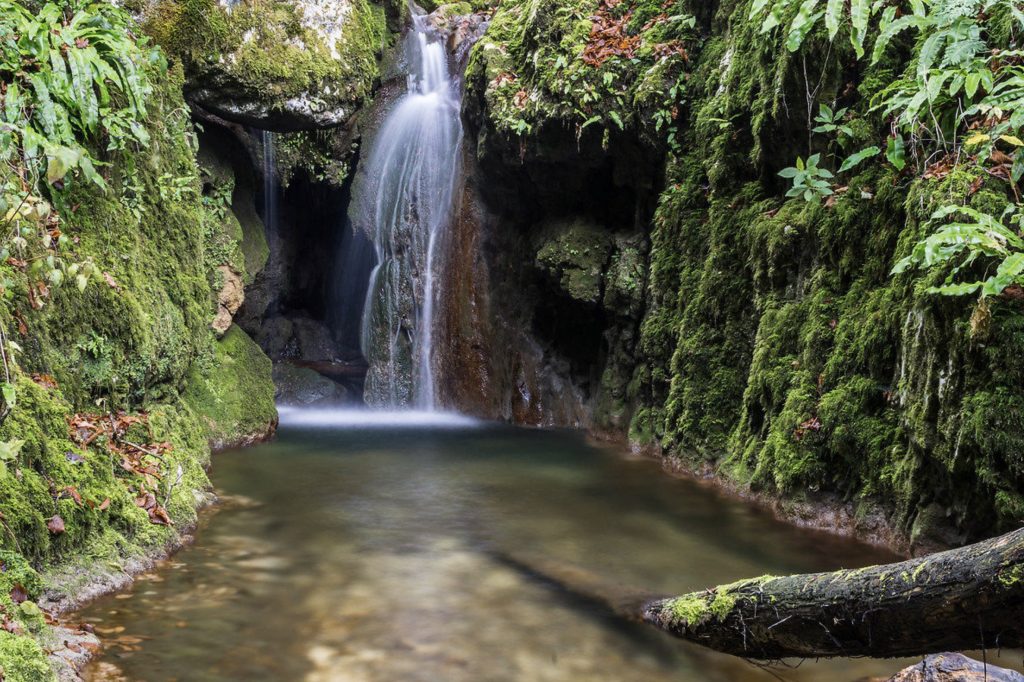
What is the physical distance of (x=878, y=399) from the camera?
542 cm

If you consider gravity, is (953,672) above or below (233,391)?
below

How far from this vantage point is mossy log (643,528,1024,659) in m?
2.24

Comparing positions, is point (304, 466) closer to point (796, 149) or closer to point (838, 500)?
point (838, 500)

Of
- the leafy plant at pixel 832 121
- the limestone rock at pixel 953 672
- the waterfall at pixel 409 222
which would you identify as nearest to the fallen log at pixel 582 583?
the limestone rock at pixel 953 672

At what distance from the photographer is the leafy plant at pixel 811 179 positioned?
6090mm

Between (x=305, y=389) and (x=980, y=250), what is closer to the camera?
(x=980, y=250)

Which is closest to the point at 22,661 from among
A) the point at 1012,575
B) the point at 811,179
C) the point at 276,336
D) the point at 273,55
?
the point at 1012,575

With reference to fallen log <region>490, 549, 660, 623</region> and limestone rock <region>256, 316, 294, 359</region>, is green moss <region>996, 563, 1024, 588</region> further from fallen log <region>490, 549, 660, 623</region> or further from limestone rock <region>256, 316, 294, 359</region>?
limestone rock <region>256, 316, 294, 359</region>

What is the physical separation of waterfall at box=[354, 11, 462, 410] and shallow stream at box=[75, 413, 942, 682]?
4982 millimetres

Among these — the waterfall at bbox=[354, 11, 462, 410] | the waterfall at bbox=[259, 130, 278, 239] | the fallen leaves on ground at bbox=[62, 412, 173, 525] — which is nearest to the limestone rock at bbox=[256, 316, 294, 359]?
the waterfall at bbox=[259, 130, 278, 239]

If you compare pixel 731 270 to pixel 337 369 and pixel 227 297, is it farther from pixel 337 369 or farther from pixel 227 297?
pixel 337 369

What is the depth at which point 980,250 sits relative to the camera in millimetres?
3971

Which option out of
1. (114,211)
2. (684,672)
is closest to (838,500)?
(684,672)

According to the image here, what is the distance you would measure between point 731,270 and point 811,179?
1.55 metres
